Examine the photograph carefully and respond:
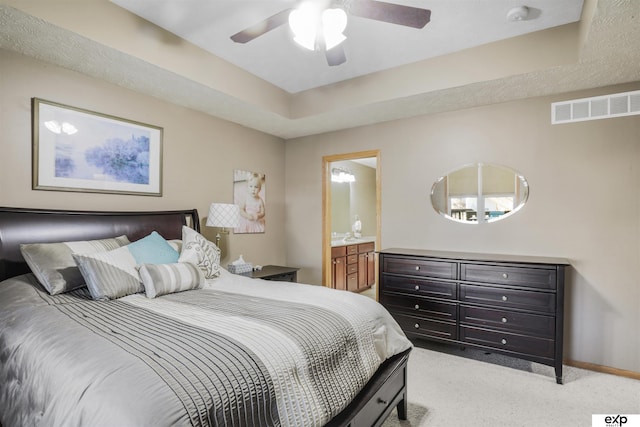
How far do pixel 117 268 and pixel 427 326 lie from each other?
8.75 feet

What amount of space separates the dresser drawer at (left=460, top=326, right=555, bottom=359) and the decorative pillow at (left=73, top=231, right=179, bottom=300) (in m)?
2.64

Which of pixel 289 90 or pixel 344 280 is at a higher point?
pixel 289 90

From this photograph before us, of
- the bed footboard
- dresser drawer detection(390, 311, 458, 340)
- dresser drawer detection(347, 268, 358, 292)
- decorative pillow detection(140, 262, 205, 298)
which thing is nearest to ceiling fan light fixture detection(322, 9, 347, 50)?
decorative pillow detection(140, 262, 205, 298)

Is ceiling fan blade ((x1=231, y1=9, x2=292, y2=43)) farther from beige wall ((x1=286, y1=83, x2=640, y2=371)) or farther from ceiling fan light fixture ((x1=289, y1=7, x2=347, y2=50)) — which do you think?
beige wall ((x1=286, y1=83, x2=640, y2=371))

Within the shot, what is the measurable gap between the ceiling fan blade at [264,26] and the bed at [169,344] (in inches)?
61.7

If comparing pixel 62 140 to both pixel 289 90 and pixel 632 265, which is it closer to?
pixel 289 90

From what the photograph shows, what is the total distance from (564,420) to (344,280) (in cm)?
316

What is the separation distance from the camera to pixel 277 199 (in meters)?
4.66

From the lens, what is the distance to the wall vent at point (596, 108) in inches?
107

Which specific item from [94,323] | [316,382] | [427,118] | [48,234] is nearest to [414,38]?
[427,118]

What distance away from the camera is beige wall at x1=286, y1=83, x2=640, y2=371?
2.79 meters

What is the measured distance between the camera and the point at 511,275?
9.23ft

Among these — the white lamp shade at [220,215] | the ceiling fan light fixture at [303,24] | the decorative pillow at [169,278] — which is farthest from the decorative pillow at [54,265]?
the ceiling fan light fixture at [303,24]

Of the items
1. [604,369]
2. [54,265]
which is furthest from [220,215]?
[604,369]
